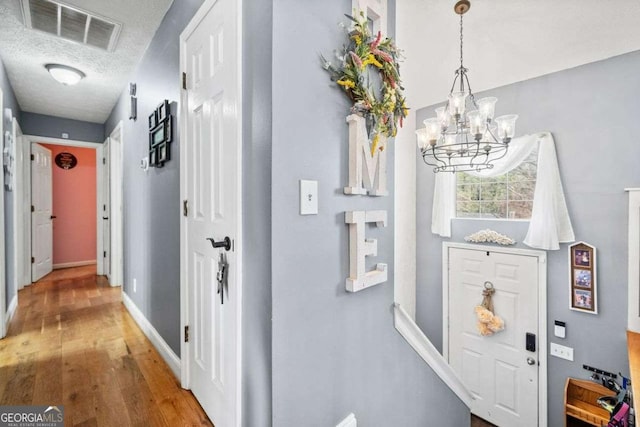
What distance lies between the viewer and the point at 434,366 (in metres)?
1.68

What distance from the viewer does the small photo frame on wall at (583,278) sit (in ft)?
8.30

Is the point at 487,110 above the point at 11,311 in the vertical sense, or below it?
above

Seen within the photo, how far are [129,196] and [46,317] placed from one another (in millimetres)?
1422

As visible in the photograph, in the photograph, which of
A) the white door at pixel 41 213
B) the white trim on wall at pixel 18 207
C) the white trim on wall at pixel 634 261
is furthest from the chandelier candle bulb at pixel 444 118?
the white door at pixel 41 213

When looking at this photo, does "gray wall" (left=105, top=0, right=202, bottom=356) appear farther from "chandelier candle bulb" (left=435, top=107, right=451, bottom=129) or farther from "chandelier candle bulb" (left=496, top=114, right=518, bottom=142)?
"chandelier candle bulb" (left=496, top=114, right=518, bottom=142)

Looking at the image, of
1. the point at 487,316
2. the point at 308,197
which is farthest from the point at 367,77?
the point at 487,316

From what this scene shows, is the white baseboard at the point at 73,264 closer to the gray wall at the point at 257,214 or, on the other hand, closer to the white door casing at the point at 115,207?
the white door casing at the point at 115,207

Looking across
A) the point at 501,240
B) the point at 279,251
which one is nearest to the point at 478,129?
the point at 279,251

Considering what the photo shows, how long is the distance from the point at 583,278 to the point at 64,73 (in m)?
5.28

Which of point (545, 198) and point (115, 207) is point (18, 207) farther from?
point (545, 198)

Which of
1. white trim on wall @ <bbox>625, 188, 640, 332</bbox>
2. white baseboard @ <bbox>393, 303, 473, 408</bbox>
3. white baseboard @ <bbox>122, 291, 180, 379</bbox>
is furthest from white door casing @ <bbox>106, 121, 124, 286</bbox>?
white trim on wall @ <bbox>625, 188, 640, 332</bbox>

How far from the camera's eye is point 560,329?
8.91 feet

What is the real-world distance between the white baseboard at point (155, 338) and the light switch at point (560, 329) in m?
3.25

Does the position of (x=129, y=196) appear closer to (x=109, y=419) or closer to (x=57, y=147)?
(x=109, y=419)
